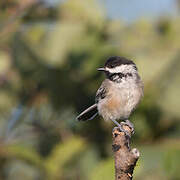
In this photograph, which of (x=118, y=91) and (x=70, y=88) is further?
(x=70, y=88)

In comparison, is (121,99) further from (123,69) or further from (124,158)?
(124,158)

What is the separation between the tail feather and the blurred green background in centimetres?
10

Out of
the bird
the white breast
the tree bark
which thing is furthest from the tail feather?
the tree bark

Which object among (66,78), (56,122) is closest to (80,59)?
(66,78)

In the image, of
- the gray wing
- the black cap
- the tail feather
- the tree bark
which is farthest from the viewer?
the tail feather

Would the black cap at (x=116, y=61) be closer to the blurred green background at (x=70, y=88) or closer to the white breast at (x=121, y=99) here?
the white breast at (x=121, y=99)

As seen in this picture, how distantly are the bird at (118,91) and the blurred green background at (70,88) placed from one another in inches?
11.8

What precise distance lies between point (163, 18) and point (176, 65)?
0.90 m

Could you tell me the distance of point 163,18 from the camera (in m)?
4.97

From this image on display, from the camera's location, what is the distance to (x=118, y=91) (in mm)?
3826

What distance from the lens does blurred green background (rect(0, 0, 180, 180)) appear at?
4152 millimetres

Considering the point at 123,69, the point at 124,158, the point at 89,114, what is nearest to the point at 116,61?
the point at 123,69

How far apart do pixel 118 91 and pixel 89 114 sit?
35cm

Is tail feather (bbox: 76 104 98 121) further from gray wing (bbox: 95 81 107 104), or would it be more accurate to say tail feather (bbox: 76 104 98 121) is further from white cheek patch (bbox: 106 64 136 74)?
white cheek patch (bbox: 106 64 136 74)
